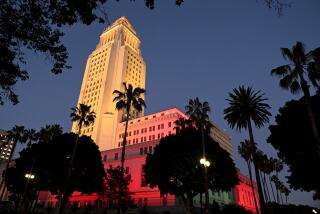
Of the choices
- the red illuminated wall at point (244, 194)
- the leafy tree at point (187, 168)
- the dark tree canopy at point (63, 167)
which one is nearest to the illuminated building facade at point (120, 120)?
the red illuminated wall at point (244, 194)

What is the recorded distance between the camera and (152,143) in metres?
65.6

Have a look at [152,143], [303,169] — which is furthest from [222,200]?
[303,169]

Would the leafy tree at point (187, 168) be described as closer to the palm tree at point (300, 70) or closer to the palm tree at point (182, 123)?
the palm tree at point (182, 123)

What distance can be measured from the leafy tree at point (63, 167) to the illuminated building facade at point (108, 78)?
52.2m

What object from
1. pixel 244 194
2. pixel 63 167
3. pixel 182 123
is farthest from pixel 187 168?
pixel 244 194

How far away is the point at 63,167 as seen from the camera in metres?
A: 48.8

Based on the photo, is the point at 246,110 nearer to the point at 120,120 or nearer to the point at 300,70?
the point at 300,70

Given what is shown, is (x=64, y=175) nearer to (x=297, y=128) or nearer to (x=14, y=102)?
(x=14, y=102)

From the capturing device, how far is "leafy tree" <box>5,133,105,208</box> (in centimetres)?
4828

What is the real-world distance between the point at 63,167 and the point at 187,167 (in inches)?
996

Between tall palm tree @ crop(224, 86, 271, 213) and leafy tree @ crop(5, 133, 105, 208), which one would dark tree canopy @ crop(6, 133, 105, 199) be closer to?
leafy tree @ crop(5, 133, 105, 208)

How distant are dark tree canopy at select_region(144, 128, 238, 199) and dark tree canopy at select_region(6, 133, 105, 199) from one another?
12.8 metres

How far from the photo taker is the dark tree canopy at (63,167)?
48312mm

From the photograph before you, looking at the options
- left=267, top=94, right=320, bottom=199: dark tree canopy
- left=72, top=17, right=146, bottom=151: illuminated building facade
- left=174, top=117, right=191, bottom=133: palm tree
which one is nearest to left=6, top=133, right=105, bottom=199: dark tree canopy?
left=174, top=117, right=191, bottom=133: palm tree
